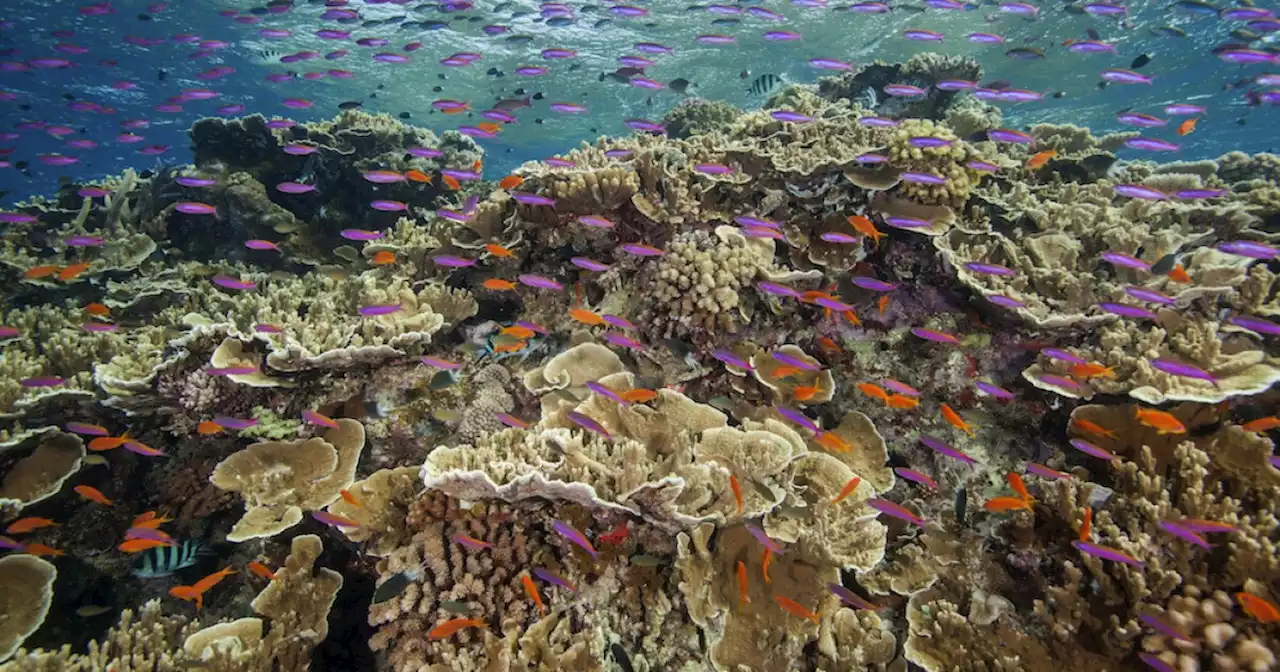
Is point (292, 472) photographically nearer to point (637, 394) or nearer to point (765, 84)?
point (637, 394)

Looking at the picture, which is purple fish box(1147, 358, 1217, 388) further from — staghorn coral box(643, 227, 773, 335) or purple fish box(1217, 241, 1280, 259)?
staghorn coral box(643, 227, 773, 335)

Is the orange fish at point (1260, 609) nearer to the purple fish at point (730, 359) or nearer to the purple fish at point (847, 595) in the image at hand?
the purple fish at point (847, 595)

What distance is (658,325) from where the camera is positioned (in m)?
4.67

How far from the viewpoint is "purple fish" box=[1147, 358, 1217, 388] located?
336 cm

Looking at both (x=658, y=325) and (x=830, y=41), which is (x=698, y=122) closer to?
(x=658, y=325)

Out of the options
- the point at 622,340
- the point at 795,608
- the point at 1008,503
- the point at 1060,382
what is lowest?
the point at 795,608

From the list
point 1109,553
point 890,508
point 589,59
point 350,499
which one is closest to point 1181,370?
point 1109,553

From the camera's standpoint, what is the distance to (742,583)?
11.0 feet

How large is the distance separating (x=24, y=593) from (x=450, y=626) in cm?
349

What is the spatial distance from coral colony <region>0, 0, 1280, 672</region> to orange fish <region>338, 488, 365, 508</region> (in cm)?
14

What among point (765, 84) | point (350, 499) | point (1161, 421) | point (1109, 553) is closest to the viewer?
point (1109, 553)

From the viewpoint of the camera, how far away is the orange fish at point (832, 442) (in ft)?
13.3

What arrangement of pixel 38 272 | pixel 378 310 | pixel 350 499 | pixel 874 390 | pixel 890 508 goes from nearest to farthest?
pixel 890 508 < pixel 350 499 < pixel 874 390 < pixel 378 310 < pixel 38 272

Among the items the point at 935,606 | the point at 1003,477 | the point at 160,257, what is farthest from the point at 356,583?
the point at 160,257
